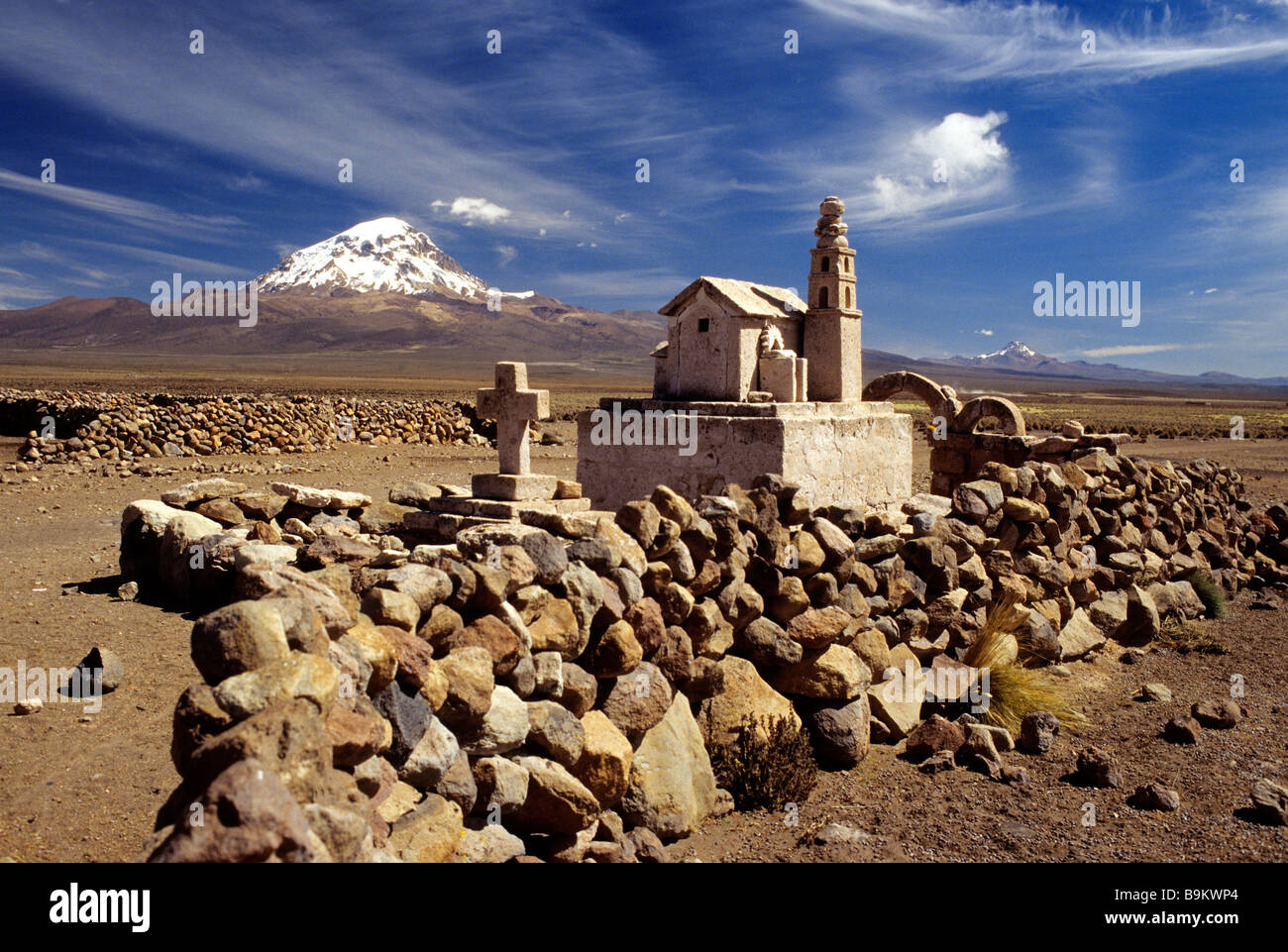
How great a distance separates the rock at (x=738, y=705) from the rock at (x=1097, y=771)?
1.80 m

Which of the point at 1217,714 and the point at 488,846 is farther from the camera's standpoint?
the point at 1217,714

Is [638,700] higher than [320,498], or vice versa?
[320,498]

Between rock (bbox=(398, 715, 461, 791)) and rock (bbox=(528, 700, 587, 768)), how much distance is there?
582 mm

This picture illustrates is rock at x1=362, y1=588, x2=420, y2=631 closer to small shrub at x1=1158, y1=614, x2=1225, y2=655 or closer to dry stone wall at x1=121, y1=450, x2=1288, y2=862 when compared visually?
dry stone wall at x1=121, y1=450, x2=1288, y2=862

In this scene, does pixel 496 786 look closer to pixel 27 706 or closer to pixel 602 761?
pixel 602 761

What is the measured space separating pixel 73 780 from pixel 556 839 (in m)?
2.66

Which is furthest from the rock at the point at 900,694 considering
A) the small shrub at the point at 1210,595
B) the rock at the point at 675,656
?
the small shrub at the point at 1210,595

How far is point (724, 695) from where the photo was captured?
215 inches

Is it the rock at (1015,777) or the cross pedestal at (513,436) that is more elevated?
the cross pedestal at (513,436)

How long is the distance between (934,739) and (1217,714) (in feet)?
7.47

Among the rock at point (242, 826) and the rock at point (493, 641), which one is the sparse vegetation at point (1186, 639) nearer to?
the rock at point (493, 641)

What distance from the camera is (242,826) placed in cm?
224

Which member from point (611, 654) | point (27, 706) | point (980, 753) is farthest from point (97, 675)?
point (980, 753)

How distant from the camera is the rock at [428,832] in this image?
3190 mm
